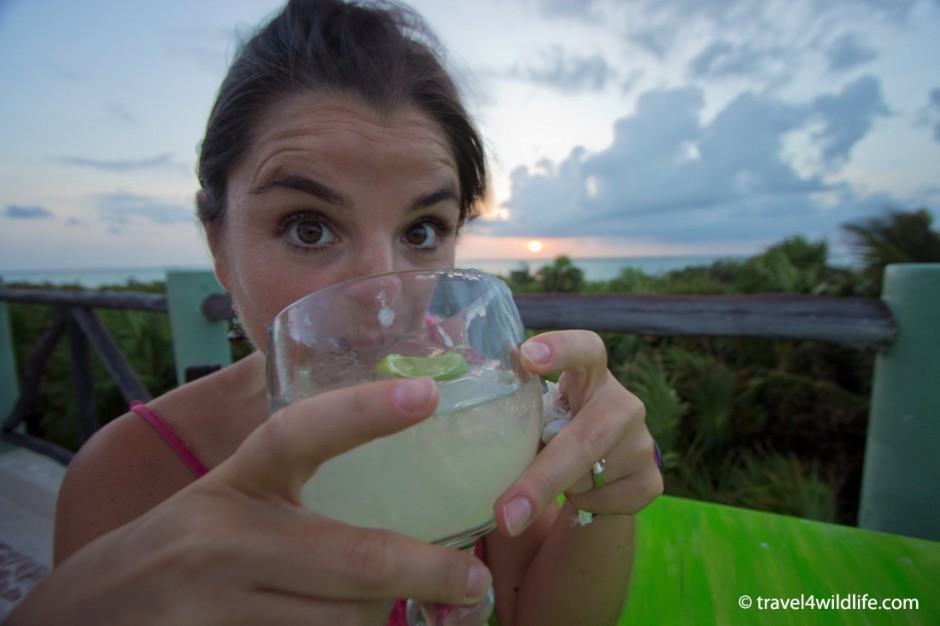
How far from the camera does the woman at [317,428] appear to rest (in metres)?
0.50

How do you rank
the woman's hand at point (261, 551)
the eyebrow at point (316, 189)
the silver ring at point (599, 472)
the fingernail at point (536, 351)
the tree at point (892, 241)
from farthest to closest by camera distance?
the tree at point (892, 241) → the eyebrow at point (316, 189) → the silver ring at point (599, 472) → the fingernail at point (536, 351) → the woman's hand at point (261, 551)

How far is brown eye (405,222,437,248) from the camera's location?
4.41 feet

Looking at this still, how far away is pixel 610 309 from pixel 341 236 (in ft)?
6.24

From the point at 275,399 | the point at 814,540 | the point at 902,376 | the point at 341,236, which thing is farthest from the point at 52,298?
the point at 902,376

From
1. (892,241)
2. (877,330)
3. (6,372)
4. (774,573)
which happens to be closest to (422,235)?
(774,573)

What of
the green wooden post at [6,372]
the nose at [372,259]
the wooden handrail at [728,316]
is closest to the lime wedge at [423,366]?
the nose at [372,259]

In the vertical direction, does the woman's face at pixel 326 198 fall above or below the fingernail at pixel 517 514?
above

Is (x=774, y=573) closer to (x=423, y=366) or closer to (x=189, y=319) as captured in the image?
(x=423, y=366)

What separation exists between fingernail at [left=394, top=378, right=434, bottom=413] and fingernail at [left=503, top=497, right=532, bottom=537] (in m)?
0.24

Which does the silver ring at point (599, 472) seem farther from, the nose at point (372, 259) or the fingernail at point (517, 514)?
the nose at point (372, 259)

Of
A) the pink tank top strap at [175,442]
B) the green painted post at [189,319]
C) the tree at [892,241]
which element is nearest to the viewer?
the pink tank top strap at [175,442]

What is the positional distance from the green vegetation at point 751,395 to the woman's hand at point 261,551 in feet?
13.0

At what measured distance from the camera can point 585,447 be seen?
2.54 ft

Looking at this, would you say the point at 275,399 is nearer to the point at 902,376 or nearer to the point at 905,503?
the point at 902,376
